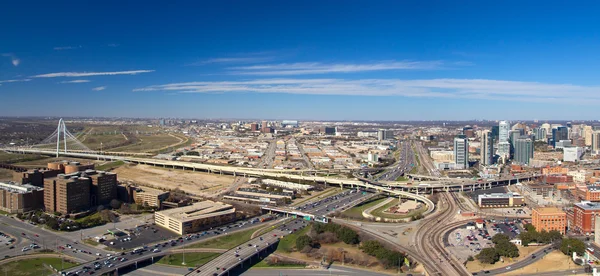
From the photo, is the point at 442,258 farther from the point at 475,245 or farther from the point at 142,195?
the point at 142,195

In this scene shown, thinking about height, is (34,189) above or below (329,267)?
above

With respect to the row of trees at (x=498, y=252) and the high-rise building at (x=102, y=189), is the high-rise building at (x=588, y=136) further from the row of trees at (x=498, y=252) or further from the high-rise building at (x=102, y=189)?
the high-rise building at (x=102, y=189)

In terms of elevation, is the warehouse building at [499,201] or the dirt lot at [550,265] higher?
the warehouse building at [499,201]

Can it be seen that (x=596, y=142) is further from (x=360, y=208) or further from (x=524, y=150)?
(x=360, y=208)

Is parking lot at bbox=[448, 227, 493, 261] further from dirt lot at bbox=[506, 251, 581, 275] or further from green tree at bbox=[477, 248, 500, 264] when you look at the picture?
dirt lot at bbox=[506, 251, 581, 275]

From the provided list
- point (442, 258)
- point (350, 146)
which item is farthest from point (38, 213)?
point (350, 146)

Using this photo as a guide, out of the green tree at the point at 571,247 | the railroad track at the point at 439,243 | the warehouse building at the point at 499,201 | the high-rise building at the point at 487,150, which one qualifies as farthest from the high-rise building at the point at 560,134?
the green tree at the point at 571,247
